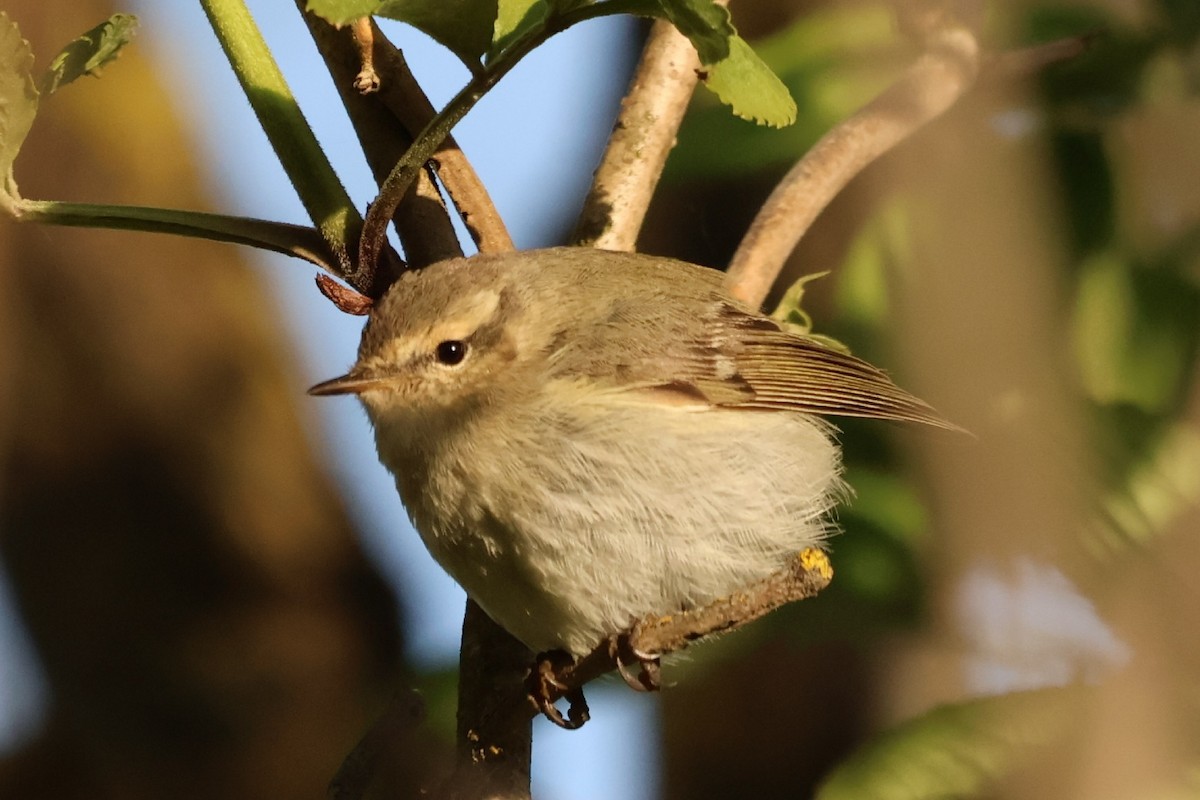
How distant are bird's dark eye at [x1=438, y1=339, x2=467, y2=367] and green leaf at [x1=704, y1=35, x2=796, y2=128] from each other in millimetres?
713

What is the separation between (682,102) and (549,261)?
1.45 ft

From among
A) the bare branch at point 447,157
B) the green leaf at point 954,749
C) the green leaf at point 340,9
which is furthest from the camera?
the bare branch at point 447,157

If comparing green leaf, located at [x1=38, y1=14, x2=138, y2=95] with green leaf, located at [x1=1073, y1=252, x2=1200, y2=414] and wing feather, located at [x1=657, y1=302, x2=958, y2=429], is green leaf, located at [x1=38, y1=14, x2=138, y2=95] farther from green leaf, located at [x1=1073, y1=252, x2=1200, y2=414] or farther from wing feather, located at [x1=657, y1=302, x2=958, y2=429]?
green leaf, located at [x1=1073, y1=252, x2=1200, y2=414]

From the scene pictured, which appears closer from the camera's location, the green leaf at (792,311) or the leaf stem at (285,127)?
the leaf stem at (285,127)

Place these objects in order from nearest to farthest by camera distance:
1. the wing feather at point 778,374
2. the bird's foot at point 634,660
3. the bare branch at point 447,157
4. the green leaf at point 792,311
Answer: the bird's foot at point 634,660 < the bare branch at point 447,157 < the wing feather at point 778,374 < the green leaf at point 792,311

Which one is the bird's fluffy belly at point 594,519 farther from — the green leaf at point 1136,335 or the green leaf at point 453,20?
the green leaf at point 453,20

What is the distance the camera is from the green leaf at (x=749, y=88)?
1.76m

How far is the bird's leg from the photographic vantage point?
1941 millimetres

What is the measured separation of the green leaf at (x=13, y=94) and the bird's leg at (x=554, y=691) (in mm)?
963

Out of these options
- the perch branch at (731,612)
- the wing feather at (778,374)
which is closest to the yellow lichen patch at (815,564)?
the perch branch at (731,612)

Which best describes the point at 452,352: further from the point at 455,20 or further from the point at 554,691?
the point at 455,20

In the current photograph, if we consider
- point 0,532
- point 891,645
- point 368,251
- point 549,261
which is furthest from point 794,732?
point 0,532

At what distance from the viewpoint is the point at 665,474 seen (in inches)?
84.4

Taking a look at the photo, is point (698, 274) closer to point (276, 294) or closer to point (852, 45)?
point (852, 45)
